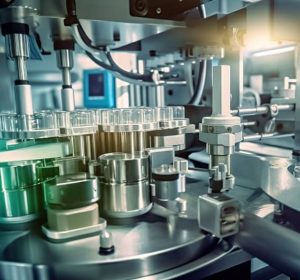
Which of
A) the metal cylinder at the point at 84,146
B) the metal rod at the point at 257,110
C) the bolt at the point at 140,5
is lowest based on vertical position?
the metal cylinder at the point at 84,146

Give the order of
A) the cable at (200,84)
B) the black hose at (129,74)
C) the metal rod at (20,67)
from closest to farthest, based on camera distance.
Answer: the metal rod at (20,67) < the black hose at (129,74) < the cable at (200,84)

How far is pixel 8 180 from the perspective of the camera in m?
0.47

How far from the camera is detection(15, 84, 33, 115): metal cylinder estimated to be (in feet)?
1.67

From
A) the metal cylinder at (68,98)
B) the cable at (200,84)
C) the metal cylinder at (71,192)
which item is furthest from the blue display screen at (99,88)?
the metal cylinder at (71,192)

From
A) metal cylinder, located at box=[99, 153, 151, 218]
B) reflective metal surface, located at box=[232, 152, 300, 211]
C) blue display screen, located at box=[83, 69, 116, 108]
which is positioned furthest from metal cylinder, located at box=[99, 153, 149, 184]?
blue display screen, located at box=[83, 69, 116, 108]

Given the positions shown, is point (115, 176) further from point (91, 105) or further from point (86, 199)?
point (91, 105)

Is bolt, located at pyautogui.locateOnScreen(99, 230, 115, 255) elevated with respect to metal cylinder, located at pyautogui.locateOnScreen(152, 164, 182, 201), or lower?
lower

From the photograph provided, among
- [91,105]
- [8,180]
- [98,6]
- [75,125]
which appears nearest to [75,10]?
[98,6]

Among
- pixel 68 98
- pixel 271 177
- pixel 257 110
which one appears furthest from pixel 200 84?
pixel 271 177

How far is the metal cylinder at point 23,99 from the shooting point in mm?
508

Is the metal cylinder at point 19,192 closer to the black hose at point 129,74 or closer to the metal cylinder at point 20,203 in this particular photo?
the metal cylinder at point 20,203

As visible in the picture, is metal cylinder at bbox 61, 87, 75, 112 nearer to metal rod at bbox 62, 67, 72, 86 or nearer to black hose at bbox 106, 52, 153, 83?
metal rod at bbox 62, 67, 72, 86

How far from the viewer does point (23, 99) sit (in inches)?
20.3

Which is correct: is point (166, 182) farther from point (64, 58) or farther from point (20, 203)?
point (64, 58)
